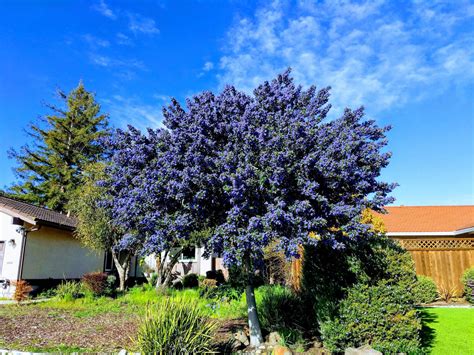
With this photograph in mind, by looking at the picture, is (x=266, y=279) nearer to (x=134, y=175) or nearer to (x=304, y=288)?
(x=304, y=288)

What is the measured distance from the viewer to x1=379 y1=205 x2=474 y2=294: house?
1416cm

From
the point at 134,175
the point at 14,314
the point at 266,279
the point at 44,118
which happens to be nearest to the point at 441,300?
the point at 266,279

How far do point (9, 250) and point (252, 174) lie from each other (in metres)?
14.6

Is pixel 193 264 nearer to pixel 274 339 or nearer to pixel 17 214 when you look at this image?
pixel 17 214

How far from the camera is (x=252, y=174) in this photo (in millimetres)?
5758

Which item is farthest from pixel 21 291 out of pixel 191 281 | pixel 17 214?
pixel 191 281

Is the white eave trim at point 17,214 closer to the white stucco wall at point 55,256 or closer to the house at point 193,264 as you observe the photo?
the white stucco wall at point 55,256

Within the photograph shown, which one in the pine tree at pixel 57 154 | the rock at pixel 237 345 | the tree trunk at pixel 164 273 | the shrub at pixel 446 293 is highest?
the pine tree at pixel 57 154

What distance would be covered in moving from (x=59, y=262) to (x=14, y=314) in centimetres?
723

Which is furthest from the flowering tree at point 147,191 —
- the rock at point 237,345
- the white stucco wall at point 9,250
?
the white stucco wall at point 9,250

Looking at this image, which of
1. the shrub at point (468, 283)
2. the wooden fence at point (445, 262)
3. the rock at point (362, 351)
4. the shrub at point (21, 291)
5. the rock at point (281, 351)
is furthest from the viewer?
the wooden fence at point (445, 262)

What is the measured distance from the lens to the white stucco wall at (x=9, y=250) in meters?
14.8

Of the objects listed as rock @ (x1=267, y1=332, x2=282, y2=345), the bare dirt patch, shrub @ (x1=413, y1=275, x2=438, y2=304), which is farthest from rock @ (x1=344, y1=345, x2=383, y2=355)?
shrub @ (x1=413, y1=275, x2=438, y2=304)

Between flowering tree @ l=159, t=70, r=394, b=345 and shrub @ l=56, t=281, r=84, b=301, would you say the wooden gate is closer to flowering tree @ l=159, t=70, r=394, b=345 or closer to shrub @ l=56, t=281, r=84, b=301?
flowering tree @ l=159, t=70, r=394, b=345
